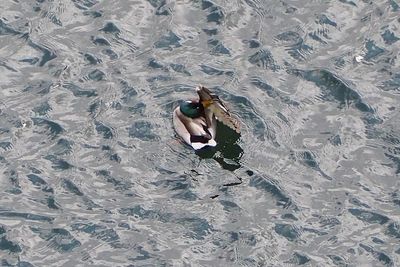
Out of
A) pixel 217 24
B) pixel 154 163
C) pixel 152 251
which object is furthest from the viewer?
pixel 217 24

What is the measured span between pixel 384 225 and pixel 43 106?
834 centimetres

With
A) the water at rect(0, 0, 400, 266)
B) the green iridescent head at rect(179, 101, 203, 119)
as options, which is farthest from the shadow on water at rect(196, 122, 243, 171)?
the green iridescent head at rect(179, 101, 203, 119)

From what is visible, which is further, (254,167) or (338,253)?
(254,167)

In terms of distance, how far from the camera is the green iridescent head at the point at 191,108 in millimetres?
27031

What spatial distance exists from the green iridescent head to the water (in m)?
0.47

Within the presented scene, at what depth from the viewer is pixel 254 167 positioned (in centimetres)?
2577

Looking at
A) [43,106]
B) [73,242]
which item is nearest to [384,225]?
Result: [73,242]

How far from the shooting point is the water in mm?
23828

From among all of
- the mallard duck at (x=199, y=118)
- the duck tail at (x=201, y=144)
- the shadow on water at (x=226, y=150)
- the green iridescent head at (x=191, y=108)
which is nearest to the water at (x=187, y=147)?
the shadow on water at (x=226, y=150)

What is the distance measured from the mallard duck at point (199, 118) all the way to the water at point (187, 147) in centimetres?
28

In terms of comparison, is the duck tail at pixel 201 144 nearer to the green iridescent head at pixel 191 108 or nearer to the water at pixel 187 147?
the water at pixel 187 147

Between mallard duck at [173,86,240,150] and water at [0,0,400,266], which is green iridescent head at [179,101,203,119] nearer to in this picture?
mallard duck at [173,86,240,150]

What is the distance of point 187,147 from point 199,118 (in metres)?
1.13

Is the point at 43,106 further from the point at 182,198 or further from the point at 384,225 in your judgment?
the point at 384,225
